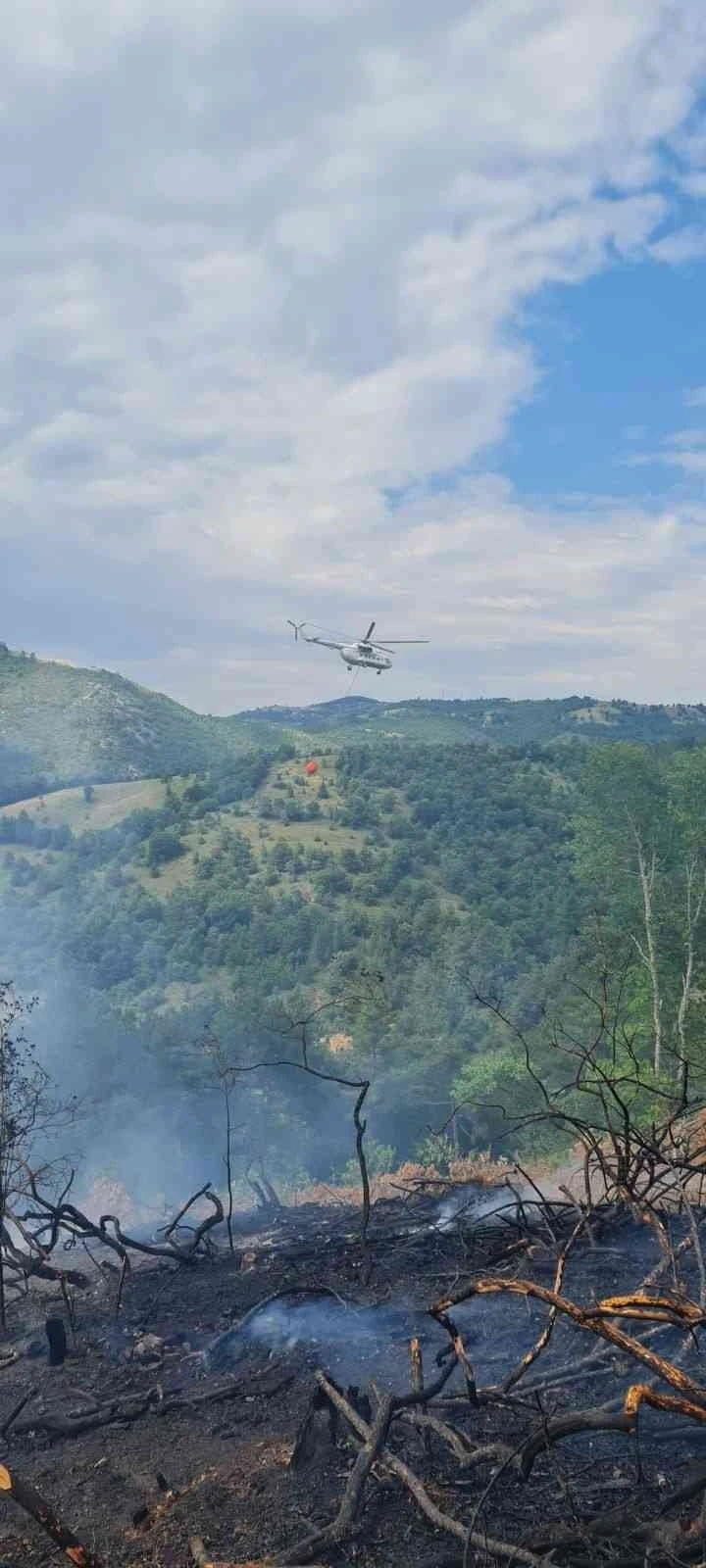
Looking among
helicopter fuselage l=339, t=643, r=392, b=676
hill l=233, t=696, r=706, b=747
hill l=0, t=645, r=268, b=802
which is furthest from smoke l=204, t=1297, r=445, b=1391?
hill l=233, t=696, r=706, b=747

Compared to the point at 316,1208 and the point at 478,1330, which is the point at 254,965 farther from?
the point at 478,1330

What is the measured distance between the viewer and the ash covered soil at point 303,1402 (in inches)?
203

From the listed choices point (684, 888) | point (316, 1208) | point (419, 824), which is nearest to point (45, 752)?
point (419, 824)

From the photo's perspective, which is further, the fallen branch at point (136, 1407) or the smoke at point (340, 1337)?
the smoke at point (340, 1337)

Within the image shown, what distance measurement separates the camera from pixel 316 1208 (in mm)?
15641

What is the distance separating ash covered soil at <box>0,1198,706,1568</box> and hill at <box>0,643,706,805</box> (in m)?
68.1

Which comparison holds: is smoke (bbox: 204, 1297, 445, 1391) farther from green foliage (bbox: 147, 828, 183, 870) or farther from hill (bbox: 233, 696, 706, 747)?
hill (bbox: 233, 696, 706, 747)

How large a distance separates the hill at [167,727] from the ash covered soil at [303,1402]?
68.1 m

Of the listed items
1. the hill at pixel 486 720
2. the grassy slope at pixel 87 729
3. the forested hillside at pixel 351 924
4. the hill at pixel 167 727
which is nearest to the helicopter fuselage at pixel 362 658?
the forested hillside at pixel 351 924

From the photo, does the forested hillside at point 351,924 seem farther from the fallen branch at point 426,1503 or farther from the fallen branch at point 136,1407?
the fallen branch at point 426,1503

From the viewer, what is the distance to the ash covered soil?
5164 millimetres

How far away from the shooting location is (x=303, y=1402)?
23.4 feet

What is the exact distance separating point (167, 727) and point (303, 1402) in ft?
323

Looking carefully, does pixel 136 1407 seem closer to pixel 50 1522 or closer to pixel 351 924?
pixel 50 1522
